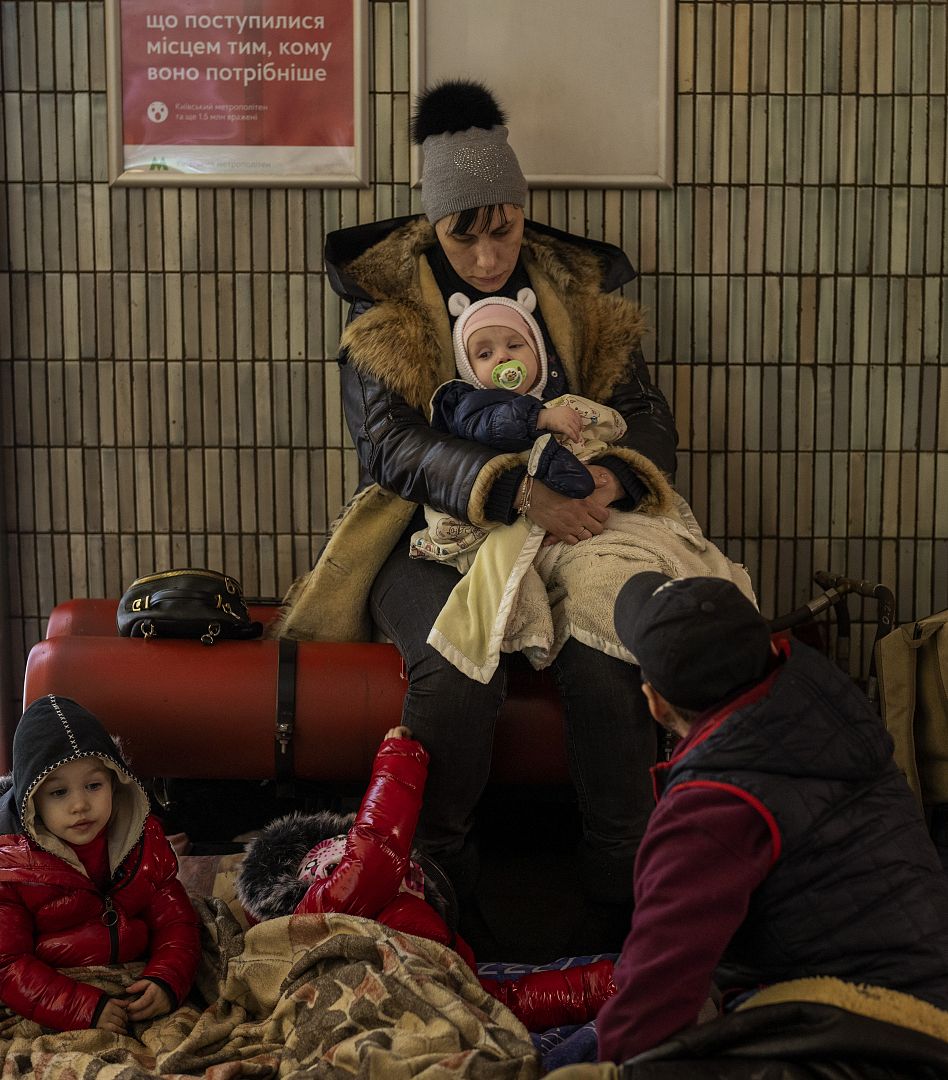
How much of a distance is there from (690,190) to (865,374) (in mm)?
717

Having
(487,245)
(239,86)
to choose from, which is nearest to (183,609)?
(487,245)

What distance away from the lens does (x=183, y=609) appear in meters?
2.58

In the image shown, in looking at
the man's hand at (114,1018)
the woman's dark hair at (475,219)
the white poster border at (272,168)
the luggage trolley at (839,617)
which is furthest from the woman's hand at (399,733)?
the white poster border at (272,168)

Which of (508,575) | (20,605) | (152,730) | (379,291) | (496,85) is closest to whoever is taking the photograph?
(508,575)

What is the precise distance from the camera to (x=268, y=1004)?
6.23 feet

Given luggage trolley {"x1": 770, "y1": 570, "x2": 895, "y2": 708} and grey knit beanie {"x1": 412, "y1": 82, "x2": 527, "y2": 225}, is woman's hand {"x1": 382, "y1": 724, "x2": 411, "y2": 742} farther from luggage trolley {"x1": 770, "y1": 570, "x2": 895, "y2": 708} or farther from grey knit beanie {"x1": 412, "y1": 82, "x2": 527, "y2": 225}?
grey knit beanie {"x1": 412, "y1": 82, "x2": 527, "y2": 225}

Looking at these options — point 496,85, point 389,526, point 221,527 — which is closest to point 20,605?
point 221,527

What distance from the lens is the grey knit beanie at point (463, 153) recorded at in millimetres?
2562

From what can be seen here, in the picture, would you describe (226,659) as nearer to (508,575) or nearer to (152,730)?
(152,730)

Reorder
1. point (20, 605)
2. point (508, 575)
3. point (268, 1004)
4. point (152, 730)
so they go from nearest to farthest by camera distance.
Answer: point (268, 1004) < point (508, 575) < point (152, 730) < point (20, 605)

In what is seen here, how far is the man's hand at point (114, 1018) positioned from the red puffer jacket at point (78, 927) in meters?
0.01

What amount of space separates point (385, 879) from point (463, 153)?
161cm

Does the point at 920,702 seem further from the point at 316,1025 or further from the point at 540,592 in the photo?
the point at 316,1025

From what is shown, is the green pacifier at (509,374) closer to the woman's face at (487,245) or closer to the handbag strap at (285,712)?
the woman's face at (487,245)
